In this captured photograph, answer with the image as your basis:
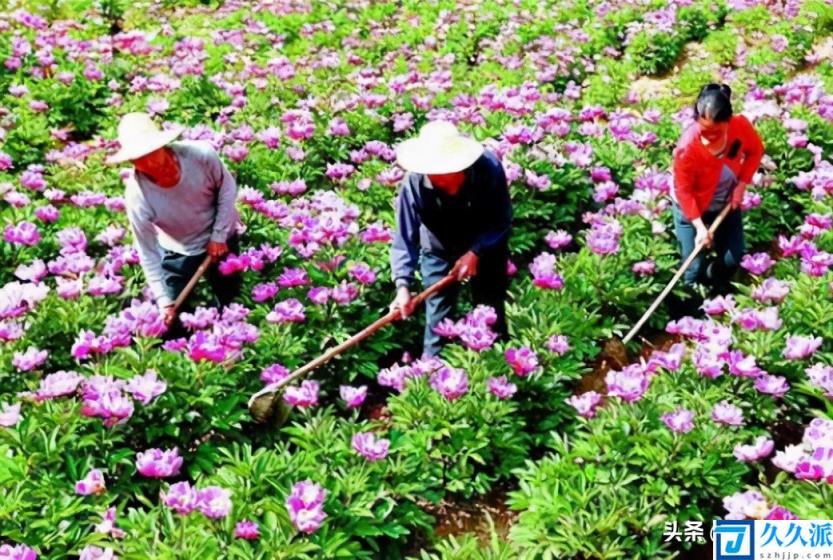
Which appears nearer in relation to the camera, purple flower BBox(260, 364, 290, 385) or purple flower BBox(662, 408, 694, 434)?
purple flower BBox(662, 408, 694, 434)

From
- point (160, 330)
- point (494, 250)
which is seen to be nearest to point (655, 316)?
point (494, 250)

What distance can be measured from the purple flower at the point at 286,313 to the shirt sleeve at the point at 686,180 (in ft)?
6.96

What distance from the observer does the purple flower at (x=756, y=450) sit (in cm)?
325

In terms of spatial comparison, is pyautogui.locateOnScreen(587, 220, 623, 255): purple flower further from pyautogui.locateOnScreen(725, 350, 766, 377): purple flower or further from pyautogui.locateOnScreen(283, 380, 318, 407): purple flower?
pyautogui.locateOnScreen(283, 380, 318, 407): purple flower

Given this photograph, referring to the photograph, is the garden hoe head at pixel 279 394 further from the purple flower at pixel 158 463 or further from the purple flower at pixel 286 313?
the purple flower at pixel 158 463

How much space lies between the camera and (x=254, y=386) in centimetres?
414

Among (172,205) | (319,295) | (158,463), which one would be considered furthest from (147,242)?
(158,463)

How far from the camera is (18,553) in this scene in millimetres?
2869

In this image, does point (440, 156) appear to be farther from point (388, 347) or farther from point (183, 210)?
point (183, 210)

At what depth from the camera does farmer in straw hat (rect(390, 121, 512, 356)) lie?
3.69m

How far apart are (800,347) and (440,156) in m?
1.83

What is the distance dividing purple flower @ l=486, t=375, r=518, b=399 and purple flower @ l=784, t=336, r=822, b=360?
4.16 feet

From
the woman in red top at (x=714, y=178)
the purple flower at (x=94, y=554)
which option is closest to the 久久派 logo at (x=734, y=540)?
the woman in red top at (x=714, y=178)

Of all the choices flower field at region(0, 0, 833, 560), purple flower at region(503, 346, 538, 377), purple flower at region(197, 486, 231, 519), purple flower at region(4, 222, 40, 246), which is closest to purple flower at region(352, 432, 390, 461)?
flower field at region(0, 0, 833, 560)
